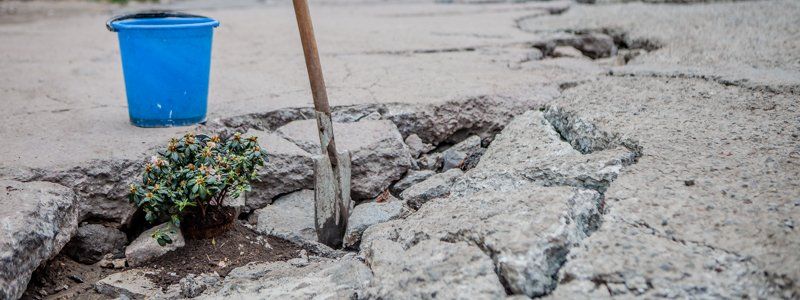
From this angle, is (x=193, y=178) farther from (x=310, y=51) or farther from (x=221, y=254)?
(x=310, y=51)

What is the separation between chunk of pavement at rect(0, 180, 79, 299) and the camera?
1896 millimetres

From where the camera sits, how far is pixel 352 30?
16.4ft

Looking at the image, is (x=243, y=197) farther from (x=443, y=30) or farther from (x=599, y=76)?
(x=443, y=30)

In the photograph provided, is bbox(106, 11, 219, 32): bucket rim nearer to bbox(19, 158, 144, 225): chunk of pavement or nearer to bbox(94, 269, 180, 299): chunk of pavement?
bbox(19, 158, 144, 225): chunk of pavement

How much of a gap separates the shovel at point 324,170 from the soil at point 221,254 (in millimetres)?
133

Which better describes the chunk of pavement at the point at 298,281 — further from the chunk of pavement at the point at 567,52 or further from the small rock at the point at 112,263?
the chunk of pavement at the point at 567,52

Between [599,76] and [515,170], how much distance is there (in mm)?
1280

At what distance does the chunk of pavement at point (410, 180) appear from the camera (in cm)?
268

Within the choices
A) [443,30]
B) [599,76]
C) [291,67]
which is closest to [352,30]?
[443,30]

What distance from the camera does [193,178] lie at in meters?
2.19

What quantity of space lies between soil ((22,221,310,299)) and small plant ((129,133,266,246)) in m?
0.09

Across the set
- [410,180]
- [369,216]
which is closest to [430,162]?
[410,180]

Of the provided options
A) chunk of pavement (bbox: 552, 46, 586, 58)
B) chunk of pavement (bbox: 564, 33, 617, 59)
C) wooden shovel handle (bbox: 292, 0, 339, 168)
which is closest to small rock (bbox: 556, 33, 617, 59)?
chunk of pavement (bbox: 564, 33, 617, 59)

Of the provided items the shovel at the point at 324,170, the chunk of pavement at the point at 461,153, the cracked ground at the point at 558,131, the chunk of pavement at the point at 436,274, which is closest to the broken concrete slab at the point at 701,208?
the cracked ground at the point at 558,131
